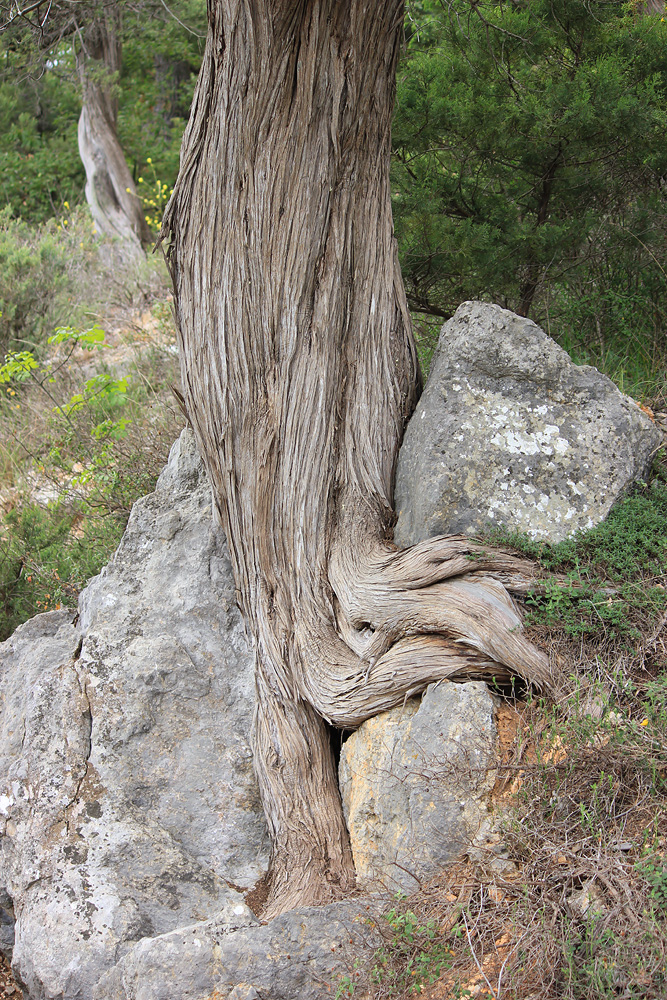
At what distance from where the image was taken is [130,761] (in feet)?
12.7

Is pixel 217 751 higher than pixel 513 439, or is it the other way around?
pixel 513 439

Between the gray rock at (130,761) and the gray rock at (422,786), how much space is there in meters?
0.72

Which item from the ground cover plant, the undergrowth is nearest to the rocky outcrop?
the ground cover plant

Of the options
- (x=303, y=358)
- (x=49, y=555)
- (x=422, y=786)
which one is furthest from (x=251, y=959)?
(x=49, y=555)

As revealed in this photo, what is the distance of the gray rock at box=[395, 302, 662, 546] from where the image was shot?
12.1 ft

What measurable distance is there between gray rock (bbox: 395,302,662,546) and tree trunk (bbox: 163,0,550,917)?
0.70ft

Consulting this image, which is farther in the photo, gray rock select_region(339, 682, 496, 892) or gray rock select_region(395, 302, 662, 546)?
gray rock select_region(395, 302, 662, 546)

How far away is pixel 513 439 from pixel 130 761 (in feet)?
7.93

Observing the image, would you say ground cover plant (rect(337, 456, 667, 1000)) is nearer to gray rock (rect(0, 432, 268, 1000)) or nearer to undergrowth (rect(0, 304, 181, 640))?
gray rock (rect(0, 432, 268, 1000))

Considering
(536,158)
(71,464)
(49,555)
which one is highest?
(536,158)

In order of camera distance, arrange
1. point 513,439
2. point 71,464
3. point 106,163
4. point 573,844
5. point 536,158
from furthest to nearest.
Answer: point 106,163, point 71,464, point 536,158, point 513,439, point 573,844

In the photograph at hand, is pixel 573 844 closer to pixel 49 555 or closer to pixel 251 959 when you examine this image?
pixel 251 959

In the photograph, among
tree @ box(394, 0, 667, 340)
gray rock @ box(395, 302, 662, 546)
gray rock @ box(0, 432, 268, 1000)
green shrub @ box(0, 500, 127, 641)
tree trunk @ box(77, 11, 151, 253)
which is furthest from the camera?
tree trunk @ box(77, 11, 151, 253)

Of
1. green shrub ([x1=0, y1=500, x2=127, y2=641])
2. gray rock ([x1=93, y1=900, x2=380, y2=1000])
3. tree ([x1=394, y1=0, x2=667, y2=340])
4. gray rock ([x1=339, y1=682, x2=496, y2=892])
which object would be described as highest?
tree ([x1=394, y1=0, x2=667, y2=340])
